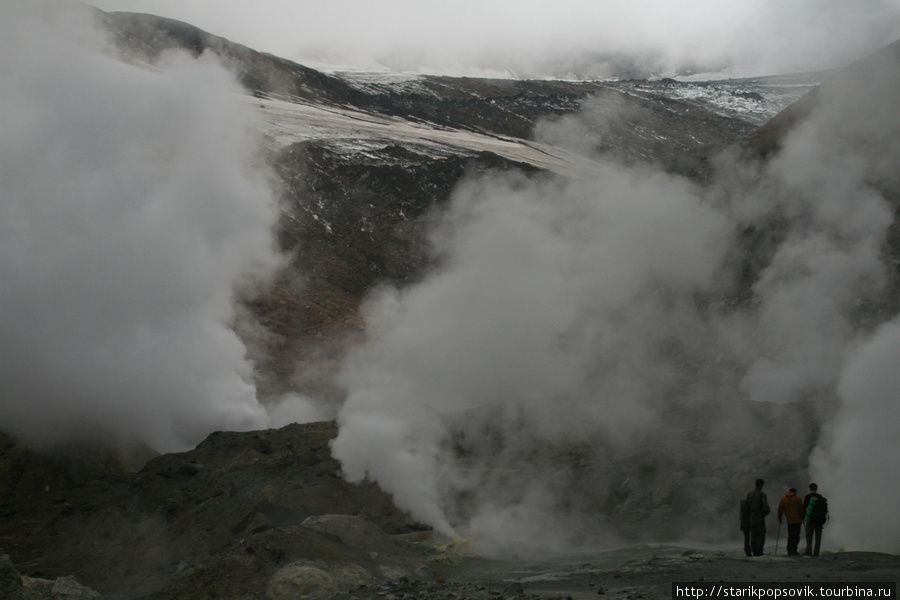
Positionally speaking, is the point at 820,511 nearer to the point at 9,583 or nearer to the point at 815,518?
the point at 815,518

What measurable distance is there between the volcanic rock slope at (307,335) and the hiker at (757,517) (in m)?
1.64

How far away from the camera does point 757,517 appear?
7586 mm

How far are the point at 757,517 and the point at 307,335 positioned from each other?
1655 cm

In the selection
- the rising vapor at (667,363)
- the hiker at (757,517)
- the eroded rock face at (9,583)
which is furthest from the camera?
the rising vapor at (667,363)

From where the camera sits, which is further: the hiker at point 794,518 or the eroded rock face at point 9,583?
the hiker at point 794,518

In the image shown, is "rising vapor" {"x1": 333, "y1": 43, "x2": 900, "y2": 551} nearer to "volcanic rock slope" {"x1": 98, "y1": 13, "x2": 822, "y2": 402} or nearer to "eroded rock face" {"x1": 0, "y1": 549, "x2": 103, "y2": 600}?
"volcanic rock slope" {"x1": 98, "y1": 13, "x2": 822, "y2": 402}

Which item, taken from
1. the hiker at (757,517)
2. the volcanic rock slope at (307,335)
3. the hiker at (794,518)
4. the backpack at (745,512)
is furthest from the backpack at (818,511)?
the volcanic rock slope at (307,335)

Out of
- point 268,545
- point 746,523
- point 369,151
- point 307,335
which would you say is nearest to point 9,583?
point 268,545

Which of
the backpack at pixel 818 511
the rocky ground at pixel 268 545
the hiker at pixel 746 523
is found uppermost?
the backpack at pixel 818 511

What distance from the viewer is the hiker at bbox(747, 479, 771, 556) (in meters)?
7.52

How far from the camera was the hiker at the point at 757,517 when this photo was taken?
7.52 meters

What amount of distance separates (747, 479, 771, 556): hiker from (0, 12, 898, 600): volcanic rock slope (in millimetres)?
1644

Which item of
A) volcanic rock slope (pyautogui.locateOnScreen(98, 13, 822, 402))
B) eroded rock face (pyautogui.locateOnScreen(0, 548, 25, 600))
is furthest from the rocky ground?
volcanic rock slope (pyautogui.locateOnScreen(98, 13, 822, 402))

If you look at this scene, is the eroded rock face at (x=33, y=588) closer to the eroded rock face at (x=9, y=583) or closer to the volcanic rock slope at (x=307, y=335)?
the eroded rock face at (x=9, y=583)
